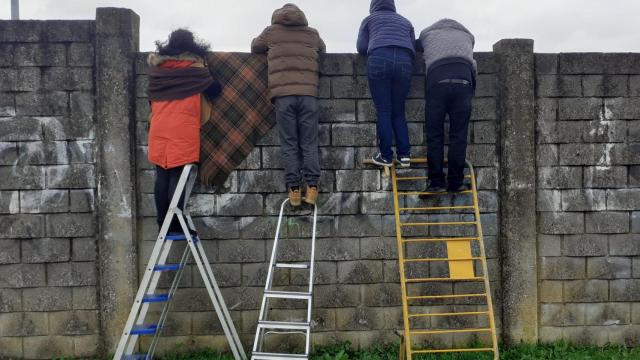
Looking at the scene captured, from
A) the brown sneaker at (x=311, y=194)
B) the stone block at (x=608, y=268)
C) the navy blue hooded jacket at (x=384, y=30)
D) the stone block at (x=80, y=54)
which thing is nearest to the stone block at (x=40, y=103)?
the stone block at (x=80, y=54)

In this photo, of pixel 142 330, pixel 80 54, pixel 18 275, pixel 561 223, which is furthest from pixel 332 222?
pixel 18 275

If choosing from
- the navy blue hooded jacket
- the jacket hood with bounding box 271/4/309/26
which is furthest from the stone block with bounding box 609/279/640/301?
the jacket hood with bounding box 271/4/309/26

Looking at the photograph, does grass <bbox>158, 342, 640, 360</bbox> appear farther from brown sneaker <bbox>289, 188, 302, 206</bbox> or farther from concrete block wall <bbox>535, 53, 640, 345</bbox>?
brown sneaker <bbox>289, 188, 302, 206</bbox>

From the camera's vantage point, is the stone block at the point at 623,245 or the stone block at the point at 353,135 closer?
the stone block at the point at 353,135

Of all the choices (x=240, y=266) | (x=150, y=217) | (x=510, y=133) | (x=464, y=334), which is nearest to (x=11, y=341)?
(x=150, y=217)

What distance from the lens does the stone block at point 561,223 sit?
4781 mm

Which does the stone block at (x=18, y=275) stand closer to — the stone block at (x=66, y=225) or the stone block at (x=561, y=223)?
the stone block at (x=66, y=225)

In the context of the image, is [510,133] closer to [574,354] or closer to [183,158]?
[574,354]

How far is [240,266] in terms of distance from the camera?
183 inches

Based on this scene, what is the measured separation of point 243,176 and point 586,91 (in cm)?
302

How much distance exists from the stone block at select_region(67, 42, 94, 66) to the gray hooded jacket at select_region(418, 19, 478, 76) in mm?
2724

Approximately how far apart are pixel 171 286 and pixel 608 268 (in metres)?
3.70

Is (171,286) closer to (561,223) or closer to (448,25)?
(448,25)

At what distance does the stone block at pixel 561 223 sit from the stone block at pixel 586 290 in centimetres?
45
